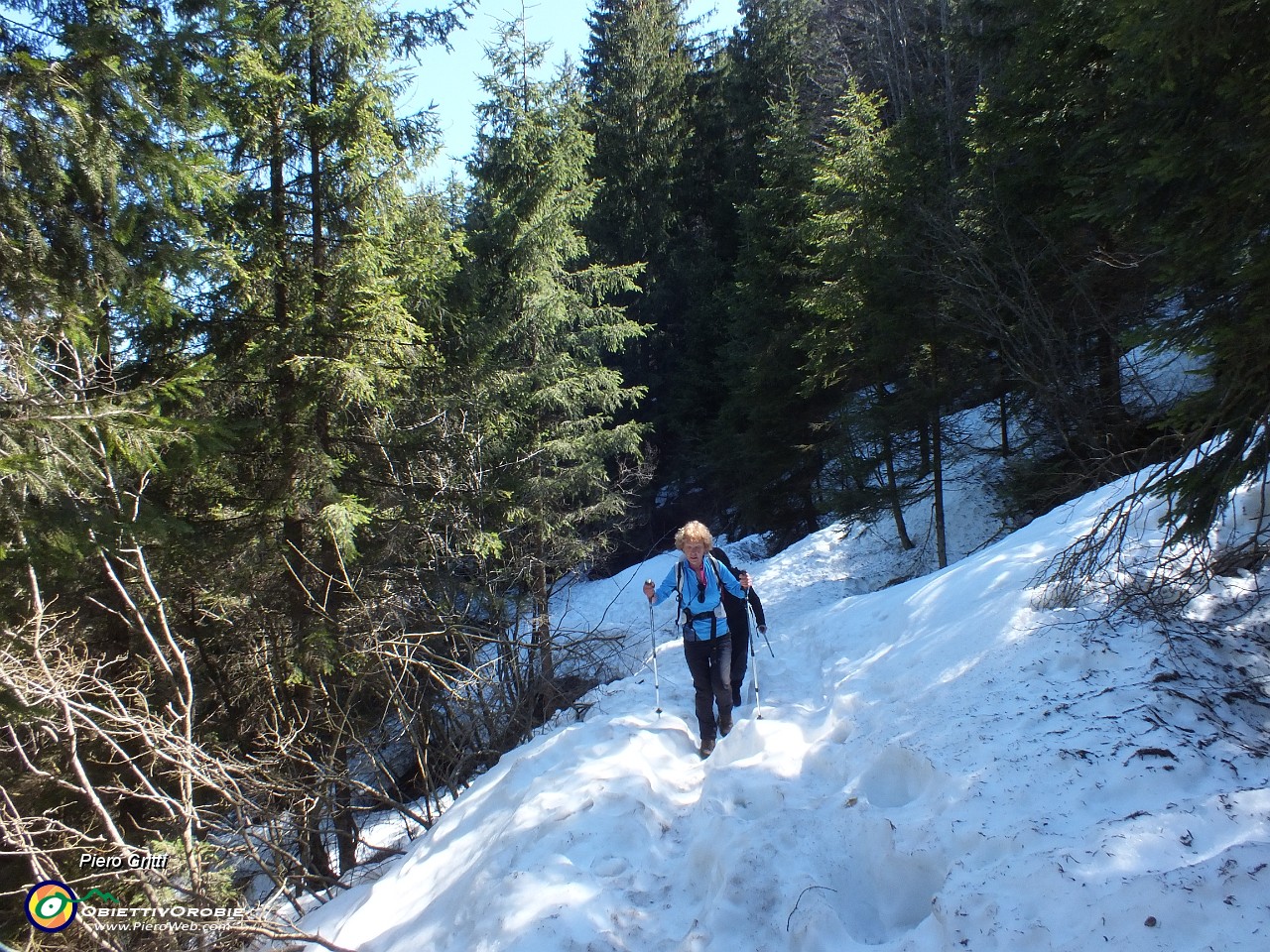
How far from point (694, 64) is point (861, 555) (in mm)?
23251

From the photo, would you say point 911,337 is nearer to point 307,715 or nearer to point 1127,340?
point 1127,340

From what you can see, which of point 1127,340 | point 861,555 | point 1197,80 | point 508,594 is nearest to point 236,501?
point 508,594

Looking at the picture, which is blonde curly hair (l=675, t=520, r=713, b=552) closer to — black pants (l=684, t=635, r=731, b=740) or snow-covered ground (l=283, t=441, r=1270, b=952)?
black pants (l=684, t=635, r=731, b=740)

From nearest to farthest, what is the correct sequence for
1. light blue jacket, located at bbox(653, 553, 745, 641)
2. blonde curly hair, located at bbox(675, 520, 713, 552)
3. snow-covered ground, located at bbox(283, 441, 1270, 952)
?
snow-covered ground, located at bbox(283, 441, 1270, 952) < light blue jacket, located at bbox(653, 553, 745, 641) < blonde curly hair, located at bbox(675, 520, 713, 552)

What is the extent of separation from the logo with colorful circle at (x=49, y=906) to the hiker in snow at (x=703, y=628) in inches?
175

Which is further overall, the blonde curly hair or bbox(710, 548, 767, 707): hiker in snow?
bbox(710, 548, 767, 707): hiker in snow

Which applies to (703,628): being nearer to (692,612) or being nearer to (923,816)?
(692,612)

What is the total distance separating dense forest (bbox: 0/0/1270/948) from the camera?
4480 millimetres

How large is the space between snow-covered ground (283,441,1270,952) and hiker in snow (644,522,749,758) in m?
0.28

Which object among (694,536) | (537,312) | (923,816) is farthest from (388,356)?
(923,816)

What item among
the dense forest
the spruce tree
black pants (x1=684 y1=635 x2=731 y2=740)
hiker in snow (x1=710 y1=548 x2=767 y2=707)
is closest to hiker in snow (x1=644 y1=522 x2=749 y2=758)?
black pants (x1=684 y1=635 x2=731 y2=740)

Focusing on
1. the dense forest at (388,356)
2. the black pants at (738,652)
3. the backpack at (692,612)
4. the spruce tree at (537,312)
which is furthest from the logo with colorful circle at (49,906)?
the spruce tree at (537,312)

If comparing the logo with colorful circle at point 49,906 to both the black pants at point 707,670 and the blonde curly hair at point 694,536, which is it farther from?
the blonde curly hair at point 694,536

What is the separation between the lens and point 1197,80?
377 centimetres
